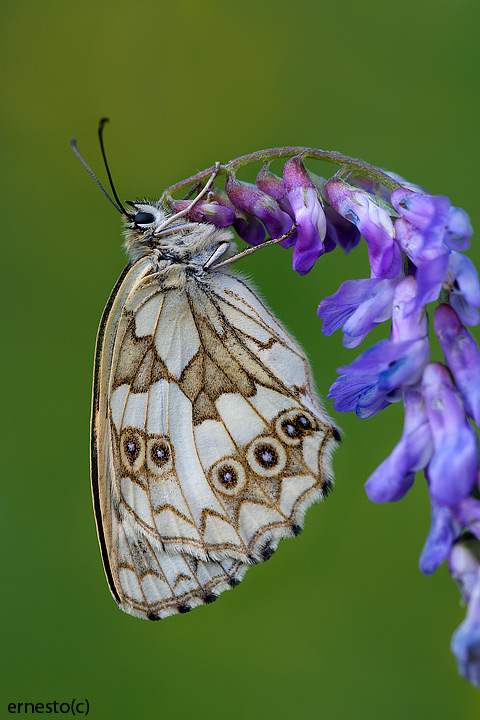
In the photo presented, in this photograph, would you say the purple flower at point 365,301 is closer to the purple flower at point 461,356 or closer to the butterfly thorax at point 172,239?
the purple flower at point 461,356

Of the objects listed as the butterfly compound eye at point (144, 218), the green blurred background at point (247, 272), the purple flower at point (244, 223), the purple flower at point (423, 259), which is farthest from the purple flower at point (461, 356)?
the green blurred background at point (247, 272)

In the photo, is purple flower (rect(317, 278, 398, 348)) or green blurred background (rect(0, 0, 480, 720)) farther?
green blurred background (rect(0, 0, 480, 720))

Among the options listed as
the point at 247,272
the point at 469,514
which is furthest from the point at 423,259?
the point at 247,272

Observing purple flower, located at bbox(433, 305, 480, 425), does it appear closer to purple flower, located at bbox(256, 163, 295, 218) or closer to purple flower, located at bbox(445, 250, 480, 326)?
purple flower, located at bbox(445, 250, 480, 326)

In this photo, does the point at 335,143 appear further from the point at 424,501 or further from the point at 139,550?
the point at 139,550

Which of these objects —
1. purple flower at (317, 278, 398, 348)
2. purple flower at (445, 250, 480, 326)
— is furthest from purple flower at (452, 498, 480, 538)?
purple flower at (317, 278, 398, 348)

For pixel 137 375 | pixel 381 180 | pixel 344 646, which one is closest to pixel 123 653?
pixel 344 646
